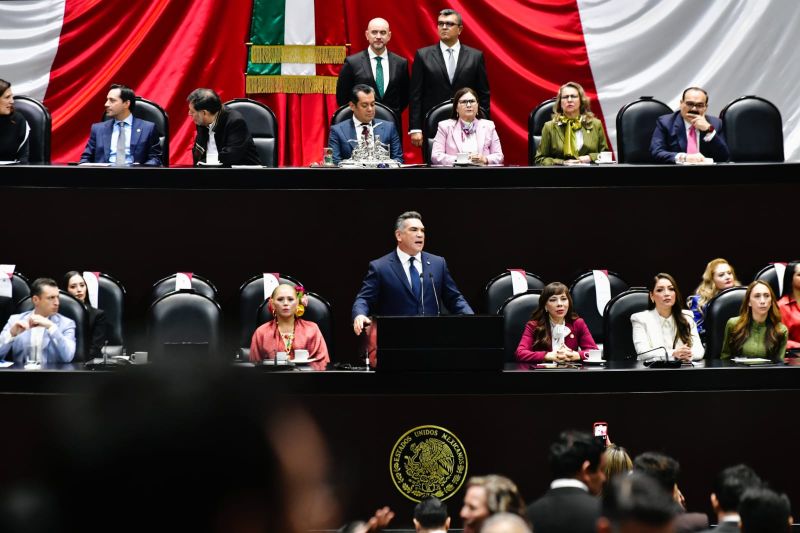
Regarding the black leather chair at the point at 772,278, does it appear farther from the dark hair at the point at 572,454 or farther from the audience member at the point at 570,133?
the dark hair at the point at 572,454

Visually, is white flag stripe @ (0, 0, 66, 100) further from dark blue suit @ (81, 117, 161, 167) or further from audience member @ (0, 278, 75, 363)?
audience member @ (0, 278, 75, 363)

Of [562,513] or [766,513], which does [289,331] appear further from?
[766,513]

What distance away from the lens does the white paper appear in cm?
620

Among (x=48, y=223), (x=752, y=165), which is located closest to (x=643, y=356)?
(x=752, y=165)

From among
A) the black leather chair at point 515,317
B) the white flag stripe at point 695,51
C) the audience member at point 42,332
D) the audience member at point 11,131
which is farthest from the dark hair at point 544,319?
the white flag stripe at point 695,51

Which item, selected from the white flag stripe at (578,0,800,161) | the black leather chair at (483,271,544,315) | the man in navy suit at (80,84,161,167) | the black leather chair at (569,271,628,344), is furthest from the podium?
the white flag stripe at (578,0,800,161)

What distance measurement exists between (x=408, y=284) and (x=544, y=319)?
726mm

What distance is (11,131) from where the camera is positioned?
273 inches

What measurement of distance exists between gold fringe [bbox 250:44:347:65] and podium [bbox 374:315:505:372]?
474cm

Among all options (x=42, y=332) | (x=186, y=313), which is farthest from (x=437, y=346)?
(x=42, y=332)

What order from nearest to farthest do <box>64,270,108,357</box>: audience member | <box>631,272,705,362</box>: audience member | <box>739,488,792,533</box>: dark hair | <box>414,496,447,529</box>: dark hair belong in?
<box>739,488,792,533</box>: dark hair → <box>414,496,447,529</box>: dark hair → <box>631,272,705,362</box>: audience member → <box>64,270,108,357</box>: audience member

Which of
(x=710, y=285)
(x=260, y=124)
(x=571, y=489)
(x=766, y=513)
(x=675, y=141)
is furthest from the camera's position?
(x=260, y=124)

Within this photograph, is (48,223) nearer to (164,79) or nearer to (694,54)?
(164,79)

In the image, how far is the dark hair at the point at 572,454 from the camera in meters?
3.11
